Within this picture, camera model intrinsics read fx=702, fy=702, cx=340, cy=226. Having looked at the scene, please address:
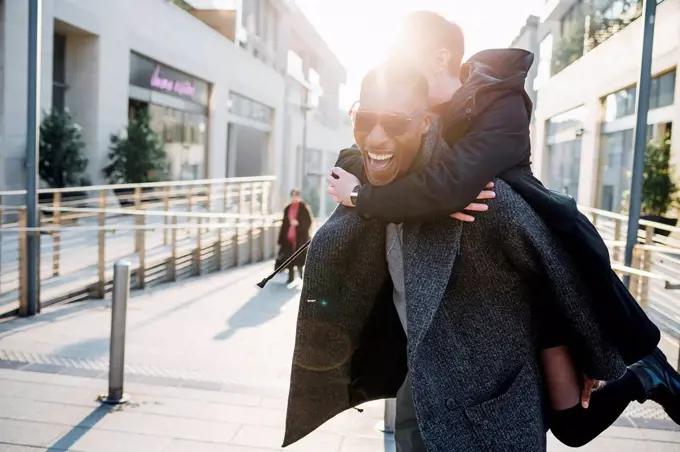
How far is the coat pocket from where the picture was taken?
1790mm

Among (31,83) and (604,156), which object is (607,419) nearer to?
(31,83)

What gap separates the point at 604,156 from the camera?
1977cm

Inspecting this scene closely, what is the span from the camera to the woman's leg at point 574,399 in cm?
198

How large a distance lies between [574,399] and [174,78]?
21283mm

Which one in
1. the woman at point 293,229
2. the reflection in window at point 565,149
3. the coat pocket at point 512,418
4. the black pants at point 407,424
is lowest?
the woman at point 293,229

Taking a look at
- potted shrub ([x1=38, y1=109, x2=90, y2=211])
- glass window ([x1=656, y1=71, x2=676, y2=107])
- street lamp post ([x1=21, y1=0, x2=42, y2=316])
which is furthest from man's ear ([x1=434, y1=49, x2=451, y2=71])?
potted shrub ([x1=38, y1=109, x2=90, y2=211])

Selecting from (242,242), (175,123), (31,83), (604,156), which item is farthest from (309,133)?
(31,83)

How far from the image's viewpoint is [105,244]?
28.9ft

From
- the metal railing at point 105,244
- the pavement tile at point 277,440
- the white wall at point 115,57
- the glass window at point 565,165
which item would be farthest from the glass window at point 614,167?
the pavement tile at point 277,440

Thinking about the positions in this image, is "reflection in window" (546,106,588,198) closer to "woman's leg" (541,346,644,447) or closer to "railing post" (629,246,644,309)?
"railing post" (629,246,644,309)

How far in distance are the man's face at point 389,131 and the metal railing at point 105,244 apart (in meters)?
5.25

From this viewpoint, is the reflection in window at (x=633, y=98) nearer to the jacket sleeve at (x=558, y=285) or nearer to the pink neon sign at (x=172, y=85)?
the jacket sleeve at (x=558, y=285)

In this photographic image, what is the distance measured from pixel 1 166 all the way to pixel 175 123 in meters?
8.71

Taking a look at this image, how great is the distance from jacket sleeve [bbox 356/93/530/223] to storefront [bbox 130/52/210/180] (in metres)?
18.6
